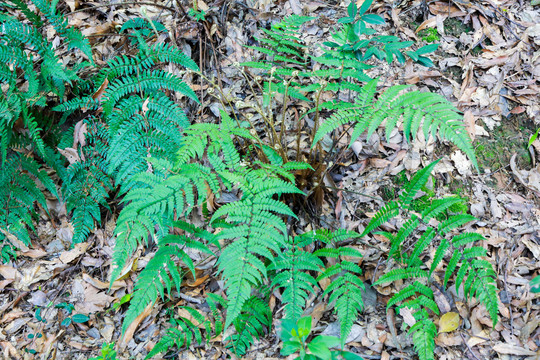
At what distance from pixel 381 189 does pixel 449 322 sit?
1102mm

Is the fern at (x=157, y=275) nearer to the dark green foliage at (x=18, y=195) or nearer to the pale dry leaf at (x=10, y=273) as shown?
the dark green foliage at (x=18, y=195)

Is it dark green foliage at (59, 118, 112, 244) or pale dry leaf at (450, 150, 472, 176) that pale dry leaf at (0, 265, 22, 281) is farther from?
pale dry leaf at (450, 150, 472, 176)

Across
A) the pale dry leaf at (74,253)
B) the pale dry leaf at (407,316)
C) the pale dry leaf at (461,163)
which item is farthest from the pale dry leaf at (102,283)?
the pale dry leaf at (461,163)

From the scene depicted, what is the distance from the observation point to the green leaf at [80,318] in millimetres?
2941

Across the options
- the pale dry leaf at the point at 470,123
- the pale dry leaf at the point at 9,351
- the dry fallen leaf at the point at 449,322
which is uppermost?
the pale dry leaf at the point at 470,123

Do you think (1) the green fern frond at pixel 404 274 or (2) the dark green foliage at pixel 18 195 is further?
(2) the dark green foliage at pixel 18 195

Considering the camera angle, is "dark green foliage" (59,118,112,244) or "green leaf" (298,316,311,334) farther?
"dark green foliage" (59,118,112,244)

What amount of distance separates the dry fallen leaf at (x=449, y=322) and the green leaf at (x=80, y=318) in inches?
105

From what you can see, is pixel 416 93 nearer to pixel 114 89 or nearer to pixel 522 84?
pixel 522 84

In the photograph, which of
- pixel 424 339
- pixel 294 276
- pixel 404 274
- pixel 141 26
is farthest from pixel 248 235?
pixel 141 26

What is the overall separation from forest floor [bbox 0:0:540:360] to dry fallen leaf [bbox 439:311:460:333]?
0.14 feet

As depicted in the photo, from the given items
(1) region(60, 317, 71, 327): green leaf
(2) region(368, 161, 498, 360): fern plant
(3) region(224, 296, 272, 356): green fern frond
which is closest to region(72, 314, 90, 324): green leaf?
(1) region(60, 317, 71, 327): green leaf

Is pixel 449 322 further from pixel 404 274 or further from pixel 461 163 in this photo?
pixel 461 163

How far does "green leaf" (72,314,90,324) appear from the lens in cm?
294
